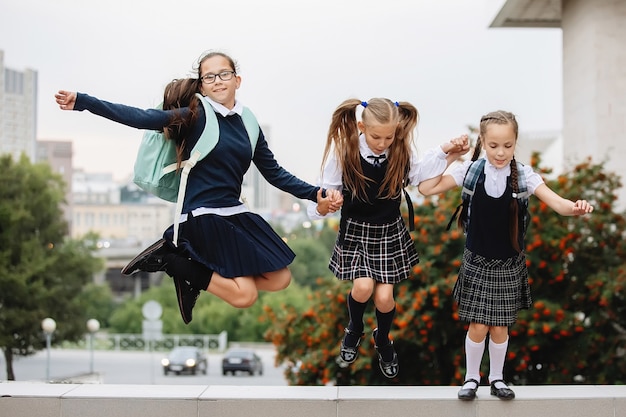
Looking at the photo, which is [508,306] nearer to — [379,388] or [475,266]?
[475,266]

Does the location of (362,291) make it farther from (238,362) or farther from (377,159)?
(238,362)

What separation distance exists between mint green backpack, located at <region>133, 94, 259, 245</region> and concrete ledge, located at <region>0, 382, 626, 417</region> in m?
0.92

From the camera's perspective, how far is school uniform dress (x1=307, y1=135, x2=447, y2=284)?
4.77 meters

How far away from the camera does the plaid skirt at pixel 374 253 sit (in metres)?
4.77

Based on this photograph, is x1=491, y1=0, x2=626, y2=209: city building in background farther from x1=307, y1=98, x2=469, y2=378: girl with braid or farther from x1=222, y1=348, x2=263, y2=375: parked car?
x1=222, y1=348, x2=263, y2=375: parked car

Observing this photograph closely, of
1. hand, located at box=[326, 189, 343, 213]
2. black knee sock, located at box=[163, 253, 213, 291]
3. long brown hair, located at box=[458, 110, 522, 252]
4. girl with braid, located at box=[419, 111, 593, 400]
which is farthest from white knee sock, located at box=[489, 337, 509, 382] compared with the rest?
black knee sock, located at box=[163, 253, 213, 291]

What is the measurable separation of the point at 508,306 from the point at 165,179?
1.99 m

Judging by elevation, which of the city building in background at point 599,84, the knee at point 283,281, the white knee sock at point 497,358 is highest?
the city building in background at point 599,84

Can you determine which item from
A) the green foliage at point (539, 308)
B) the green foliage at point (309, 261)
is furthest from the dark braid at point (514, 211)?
the green foliage at point (309, 261)

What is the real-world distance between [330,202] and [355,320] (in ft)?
2.41

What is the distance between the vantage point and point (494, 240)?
15.4 feet

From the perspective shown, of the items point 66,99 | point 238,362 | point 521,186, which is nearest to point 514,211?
point 521,186

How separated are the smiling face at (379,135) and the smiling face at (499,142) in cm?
49

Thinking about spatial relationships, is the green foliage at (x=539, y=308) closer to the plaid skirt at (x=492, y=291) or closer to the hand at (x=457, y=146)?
the plaid skirt at (x=492, y=291)
